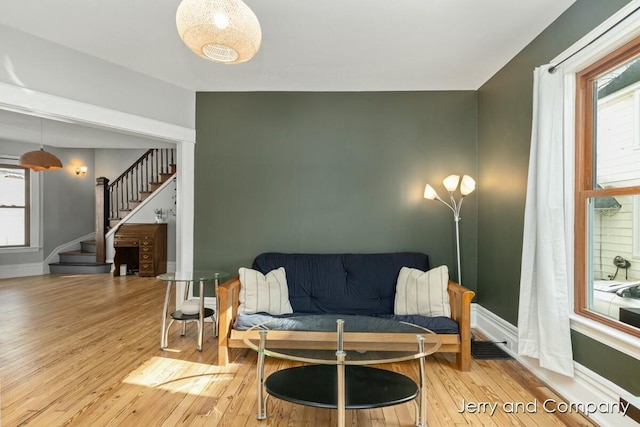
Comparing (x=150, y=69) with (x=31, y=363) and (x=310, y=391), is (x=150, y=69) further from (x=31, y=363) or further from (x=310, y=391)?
(x=310, y=391)

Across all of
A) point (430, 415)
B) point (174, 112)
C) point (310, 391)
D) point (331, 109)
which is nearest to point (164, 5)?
point (174, 112)

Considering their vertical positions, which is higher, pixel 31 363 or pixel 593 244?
pixel 593 244

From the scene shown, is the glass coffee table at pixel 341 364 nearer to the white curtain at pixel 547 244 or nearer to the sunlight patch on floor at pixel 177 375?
the sunlight patch on floor at pixel 177 375

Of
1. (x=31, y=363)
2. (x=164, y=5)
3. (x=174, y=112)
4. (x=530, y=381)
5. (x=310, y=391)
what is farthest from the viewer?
(x=174, y=112)

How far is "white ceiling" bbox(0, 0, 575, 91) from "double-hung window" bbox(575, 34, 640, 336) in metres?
0.66

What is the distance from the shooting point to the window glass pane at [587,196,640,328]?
86.7 inches

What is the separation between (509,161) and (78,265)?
315 inches

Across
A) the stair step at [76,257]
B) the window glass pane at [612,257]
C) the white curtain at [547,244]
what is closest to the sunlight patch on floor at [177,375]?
the white curtain at [547,244]

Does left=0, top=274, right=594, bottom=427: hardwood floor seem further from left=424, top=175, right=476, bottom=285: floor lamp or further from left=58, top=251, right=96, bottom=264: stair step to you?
left=58, top=251, right=96, bottom=264: stair step

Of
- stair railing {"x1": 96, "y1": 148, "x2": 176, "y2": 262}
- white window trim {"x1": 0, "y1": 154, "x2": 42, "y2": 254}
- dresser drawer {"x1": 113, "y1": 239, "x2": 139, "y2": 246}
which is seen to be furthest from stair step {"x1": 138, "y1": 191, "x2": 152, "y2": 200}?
white window trim {"x1": 0, "y1": 154, "x2": 42, "y2": 254}

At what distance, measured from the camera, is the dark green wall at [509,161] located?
8.25 ft

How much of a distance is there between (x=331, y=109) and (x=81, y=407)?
3464 millimetres

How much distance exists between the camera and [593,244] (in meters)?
2.50

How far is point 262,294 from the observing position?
11.3 feet
